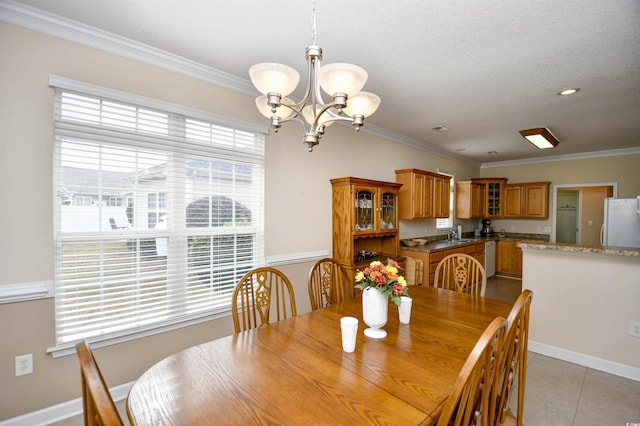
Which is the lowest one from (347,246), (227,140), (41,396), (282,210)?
(41,396)

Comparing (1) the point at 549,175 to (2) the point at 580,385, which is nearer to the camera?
(2) the point at 580,385

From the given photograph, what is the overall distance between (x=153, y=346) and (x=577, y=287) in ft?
12.7

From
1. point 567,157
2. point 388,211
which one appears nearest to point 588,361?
point 388,211

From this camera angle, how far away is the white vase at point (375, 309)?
5.14 ft

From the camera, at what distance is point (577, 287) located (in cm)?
291

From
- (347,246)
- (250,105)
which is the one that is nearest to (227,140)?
(250,105)

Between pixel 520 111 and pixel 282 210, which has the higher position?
pixel 520 111

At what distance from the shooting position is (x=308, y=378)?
1189mm

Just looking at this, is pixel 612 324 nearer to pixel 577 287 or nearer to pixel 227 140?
pixel 577 287

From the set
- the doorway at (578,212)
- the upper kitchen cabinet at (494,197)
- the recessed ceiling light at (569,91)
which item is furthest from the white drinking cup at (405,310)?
the doorway at (578,212)

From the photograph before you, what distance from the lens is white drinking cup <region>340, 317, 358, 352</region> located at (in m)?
1.37

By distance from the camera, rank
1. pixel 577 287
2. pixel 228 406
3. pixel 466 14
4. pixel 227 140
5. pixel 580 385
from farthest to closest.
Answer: pixel 577 287
pixel 227 140
pixel 580 385
pixel 466 14
pixel 228 406

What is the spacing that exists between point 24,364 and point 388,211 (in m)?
3.76

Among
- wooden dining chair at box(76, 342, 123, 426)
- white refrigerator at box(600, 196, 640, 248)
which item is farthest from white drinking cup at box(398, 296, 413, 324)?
white refrigerator at box(600, 196, 640, 248)
